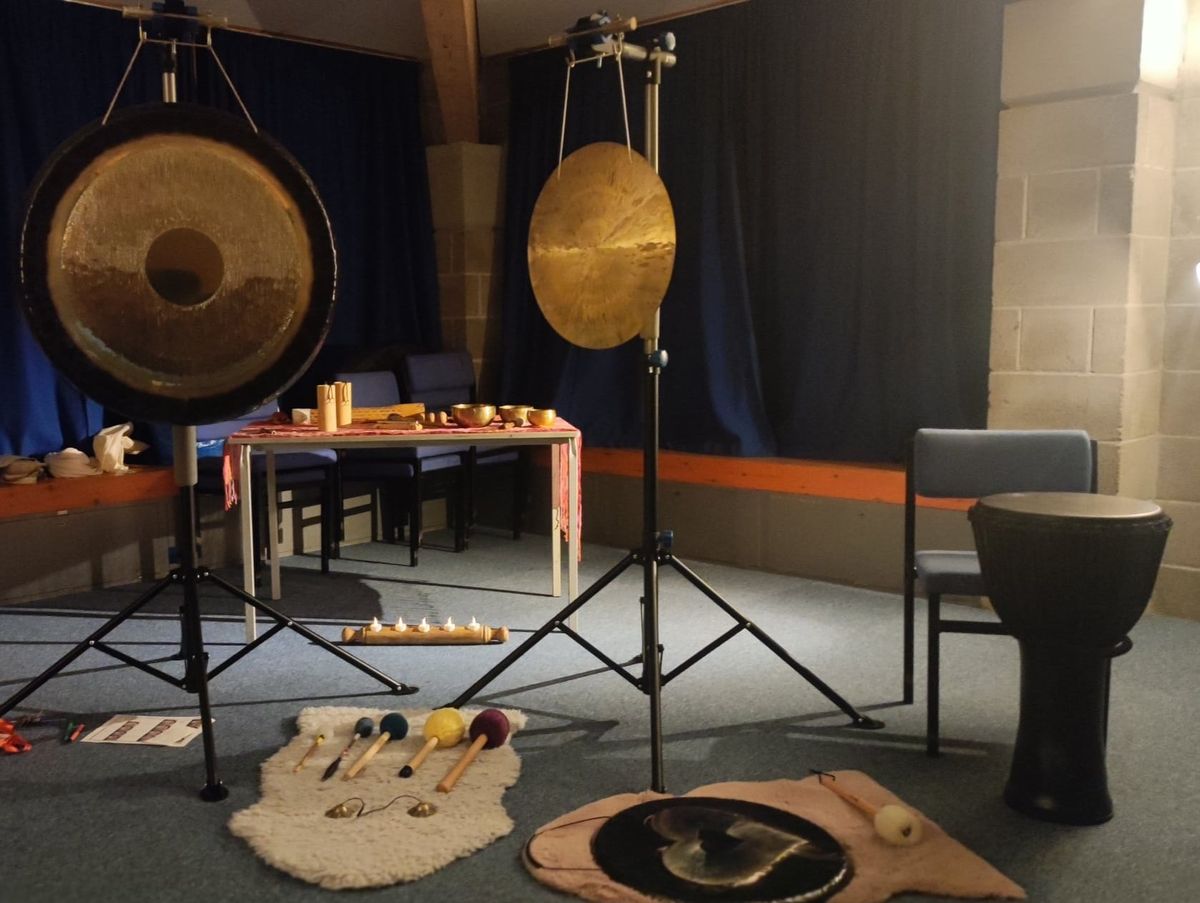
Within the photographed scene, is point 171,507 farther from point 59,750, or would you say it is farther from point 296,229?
point 296,229

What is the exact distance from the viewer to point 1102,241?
147 inches

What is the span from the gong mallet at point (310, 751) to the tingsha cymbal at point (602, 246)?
110 cm

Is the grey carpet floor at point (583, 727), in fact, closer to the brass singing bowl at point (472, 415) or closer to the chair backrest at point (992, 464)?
the chair backrest at point (992, 464)

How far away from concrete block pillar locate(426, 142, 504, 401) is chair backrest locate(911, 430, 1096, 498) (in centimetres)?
311

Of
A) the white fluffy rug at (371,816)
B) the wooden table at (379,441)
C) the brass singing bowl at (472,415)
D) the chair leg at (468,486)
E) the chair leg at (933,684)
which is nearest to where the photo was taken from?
the white fluffy rug at (371,816)

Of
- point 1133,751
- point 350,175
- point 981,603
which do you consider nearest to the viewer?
point 1133,751

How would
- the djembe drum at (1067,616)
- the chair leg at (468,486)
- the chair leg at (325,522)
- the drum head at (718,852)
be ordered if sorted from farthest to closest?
1. the chair leg at (468,486)
2. the chair leg at (325,522)
3. the djembe drum at (1067,616)
4. the drum head at (718,852)

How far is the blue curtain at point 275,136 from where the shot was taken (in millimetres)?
4441

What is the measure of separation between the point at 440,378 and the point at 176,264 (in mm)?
2954

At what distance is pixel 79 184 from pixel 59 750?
1380 millimetres

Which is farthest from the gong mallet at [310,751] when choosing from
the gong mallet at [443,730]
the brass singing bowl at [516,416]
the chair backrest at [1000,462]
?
the chair backrest at [1000,462]

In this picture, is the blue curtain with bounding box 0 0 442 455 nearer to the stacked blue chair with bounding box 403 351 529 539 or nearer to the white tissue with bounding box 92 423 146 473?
the white tissue with bounding box 92 423 146 473

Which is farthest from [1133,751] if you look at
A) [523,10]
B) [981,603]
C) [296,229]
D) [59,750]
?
[523,10]

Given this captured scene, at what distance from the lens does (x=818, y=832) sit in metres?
2.27
